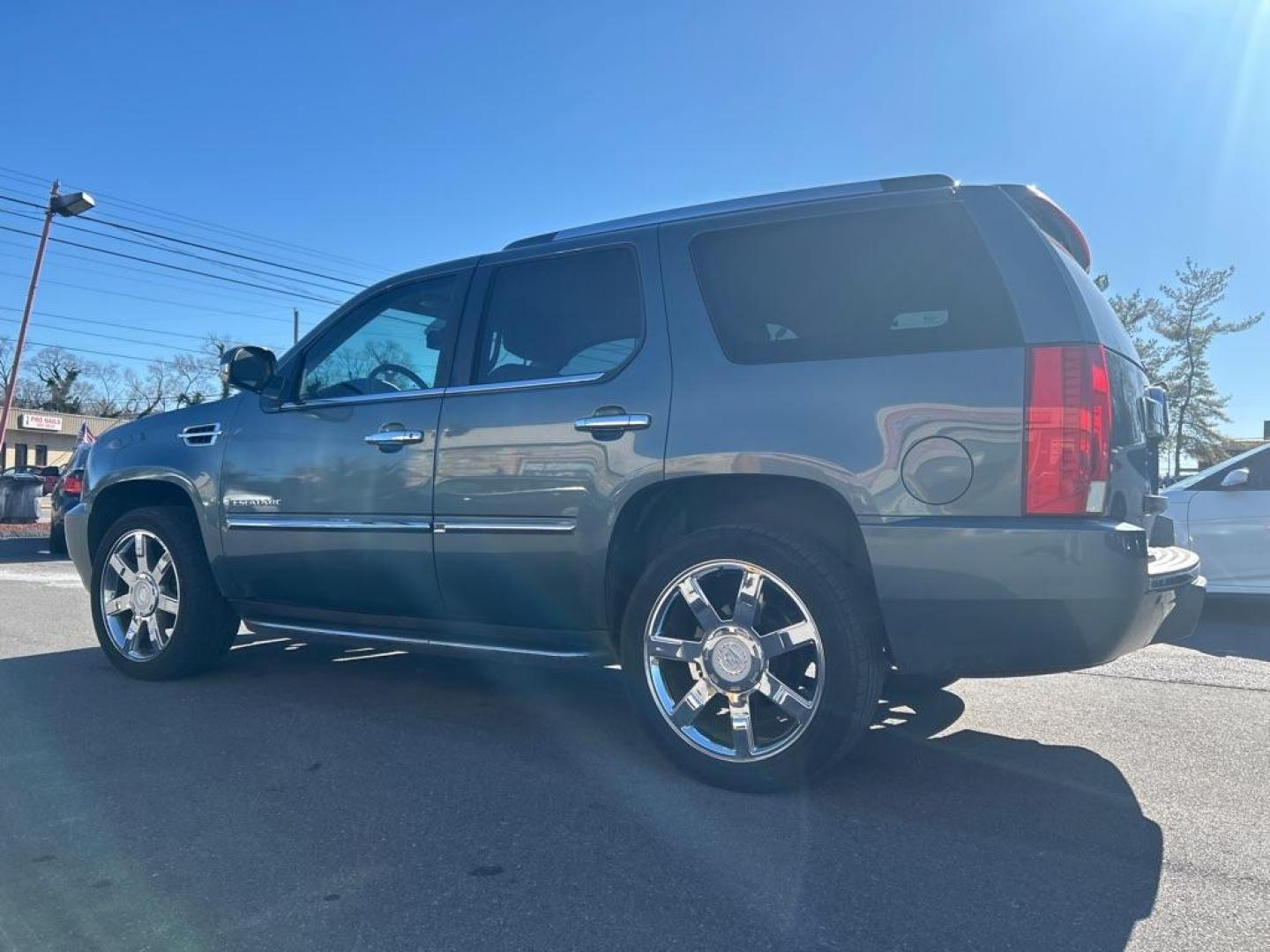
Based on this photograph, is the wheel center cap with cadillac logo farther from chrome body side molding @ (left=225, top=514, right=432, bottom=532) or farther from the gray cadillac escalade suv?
chrome body side molding @ (left=225, top=514, right=432, bottom=532)

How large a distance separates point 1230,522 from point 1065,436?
218 inches

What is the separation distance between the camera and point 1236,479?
22.8 feet

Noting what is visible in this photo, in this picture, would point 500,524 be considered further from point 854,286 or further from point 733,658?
point 854,286

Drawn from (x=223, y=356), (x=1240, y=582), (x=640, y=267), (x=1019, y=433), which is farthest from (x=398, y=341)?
(x=1240, y=582)

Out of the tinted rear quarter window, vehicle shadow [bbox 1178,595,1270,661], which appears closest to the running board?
the tinted rear quarter window

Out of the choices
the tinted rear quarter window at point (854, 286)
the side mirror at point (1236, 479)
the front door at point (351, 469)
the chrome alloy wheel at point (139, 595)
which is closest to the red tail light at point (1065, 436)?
the tinted rear quarter window at point (854, 286)

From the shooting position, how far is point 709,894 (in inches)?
97.5

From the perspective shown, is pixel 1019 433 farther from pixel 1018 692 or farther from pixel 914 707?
pixel 1018 692

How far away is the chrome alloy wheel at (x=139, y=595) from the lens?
15.6 ft

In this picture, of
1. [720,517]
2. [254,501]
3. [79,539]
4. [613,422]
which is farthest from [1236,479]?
[79,539]

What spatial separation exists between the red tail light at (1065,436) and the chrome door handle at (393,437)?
92.3 inches

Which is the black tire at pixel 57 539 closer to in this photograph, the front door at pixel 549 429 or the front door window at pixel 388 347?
the front door window at pixel 388 347

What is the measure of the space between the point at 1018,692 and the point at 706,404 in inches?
104

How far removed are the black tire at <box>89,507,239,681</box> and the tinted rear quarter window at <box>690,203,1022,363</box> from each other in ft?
9.45
